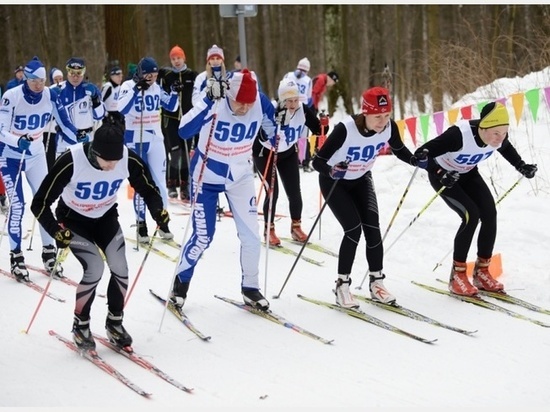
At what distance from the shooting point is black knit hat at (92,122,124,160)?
184 inches

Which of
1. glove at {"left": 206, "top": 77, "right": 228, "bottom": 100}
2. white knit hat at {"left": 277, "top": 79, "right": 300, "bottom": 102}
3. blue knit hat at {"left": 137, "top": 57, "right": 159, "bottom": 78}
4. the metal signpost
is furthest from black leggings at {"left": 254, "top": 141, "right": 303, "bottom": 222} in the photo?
the metal signpost

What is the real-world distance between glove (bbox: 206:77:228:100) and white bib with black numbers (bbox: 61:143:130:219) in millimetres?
802

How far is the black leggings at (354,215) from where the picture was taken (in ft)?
19.3

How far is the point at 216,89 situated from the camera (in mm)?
5371

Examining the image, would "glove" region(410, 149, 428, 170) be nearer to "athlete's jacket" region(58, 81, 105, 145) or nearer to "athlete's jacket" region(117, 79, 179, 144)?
"athlete's jacket" region(117, 79, 179, 144)

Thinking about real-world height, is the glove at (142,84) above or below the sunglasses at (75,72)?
below

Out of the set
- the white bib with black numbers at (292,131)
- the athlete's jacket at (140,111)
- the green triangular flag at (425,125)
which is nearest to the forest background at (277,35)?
the green triangular flag at (425,125)

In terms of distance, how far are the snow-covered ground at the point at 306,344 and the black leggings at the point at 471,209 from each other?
0.51 m

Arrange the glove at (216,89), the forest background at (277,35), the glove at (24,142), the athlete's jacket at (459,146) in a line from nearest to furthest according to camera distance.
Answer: the glove at (216,89)
the athlete's jacket at (459,146)
the glove at (24,142)
the forest background at (277,35)

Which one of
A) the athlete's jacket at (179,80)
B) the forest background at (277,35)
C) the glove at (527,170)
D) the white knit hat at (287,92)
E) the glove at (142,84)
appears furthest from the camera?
the forest background at (277,35)

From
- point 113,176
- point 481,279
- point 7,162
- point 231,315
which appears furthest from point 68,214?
point 481,279

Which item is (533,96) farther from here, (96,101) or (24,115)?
(24,115)

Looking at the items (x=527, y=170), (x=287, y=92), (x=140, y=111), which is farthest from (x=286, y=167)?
(x=527, y=170)

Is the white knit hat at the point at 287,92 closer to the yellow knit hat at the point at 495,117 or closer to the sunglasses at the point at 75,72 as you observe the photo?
the yellow knit hat at the point at 495,117
